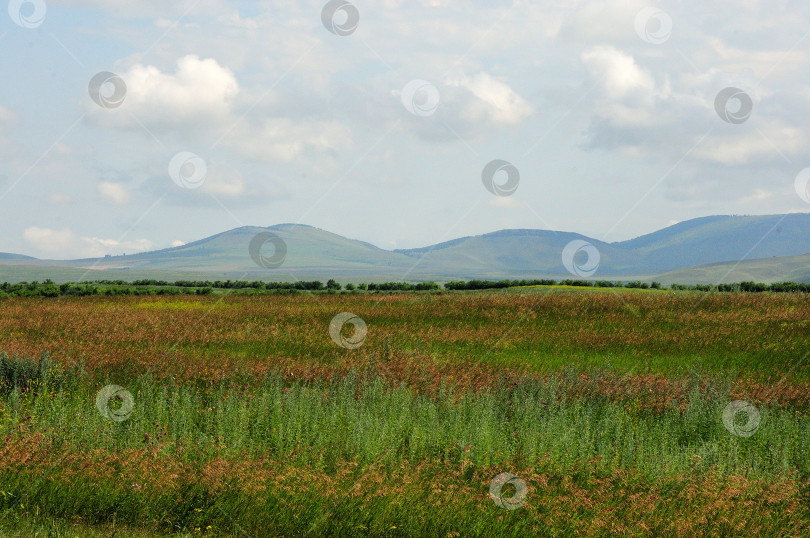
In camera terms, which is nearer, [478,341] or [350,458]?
[350,458]

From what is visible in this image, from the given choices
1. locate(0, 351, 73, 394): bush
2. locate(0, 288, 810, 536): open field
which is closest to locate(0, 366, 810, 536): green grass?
locate(0, 288, 810, 536): open field

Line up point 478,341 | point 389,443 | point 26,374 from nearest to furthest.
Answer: point 389,443 → point 26,374 → point 478,341

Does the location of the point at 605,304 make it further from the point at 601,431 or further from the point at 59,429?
the point at 59,429

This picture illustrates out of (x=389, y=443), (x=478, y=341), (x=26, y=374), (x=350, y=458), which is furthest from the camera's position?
(x=478, y=341)

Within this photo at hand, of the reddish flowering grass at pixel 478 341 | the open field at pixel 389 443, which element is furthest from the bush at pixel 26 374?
the reddish flowering grass at pixel 478 341

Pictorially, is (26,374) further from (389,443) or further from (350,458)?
(389,443)

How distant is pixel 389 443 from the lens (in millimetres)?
8875

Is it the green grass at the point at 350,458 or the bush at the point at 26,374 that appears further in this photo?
the bush at the point at 26,374

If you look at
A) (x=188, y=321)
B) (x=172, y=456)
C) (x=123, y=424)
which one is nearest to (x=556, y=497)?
(x=172, y=456)

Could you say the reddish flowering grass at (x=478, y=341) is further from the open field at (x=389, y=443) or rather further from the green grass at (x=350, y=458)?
the green grass at (x=350, y=458)

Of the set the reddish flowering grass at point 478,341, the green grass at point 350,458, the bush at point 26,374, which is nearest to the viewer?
the green grass at point 350,458

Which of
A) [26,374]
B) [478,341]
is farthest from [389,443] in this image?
[478,341]

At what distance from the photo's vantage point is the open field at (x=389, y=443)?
6.93m

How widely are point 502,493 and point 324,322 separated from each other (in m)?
17.4
